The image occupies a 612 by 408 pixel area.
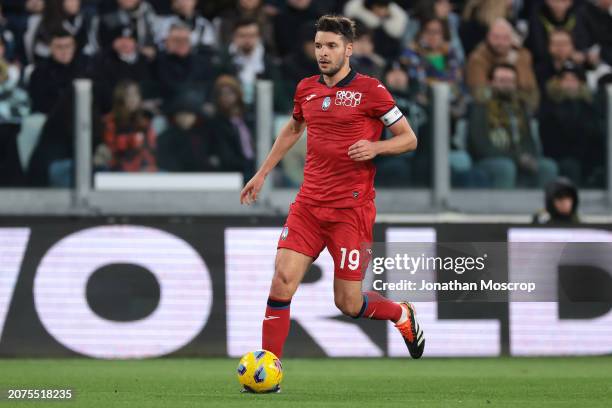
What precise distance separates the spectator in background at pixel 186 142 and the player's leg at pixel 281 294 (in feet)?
14.6

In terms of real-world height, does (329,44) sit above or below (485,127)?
above

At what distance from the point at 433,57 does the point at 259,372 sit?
7.16 m

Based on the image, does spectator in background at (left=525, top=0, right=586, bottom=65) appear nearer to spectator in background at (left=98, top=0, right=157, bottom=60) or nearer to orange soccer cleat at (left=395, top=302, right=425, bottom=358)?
spectator in background at (left=98, top=0, right=157, bottom=60)

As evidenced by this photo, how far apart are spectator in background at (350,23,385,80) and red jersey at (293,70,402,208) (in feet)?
16.8

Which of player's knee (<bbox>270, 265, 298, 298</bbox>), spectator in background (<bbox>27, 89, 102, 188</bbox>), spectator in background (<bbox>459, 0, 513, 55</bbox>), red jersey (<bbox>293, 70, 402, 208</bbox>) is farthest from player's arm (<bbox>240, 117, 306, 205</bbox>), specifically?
spectator in background (<bbox>459, 0, 513, 55</bbox>)

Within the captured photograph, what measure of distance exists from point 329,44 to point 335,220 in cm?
105

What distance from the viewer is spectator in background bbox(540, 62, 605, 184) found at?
12.5 meters

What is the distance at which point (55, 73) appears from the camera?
12.7 m

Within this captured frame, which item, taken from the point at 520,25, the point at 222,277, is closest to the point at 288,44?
the point at 520,25

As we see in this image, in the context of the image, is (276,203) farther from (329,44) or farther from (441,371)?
(329,44)

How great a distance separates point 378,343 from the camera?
11133 mm

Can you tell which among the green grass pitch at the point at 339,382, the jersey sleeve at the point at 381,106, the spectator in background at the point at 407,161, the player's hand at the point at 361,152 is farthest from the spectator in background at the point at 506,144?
the player's hand at the point at 361,152

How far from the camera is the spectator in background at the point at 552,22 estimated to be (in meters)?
14.4

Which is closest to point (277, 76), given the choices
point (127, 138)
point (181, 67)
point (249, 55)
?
point (249, 55)
